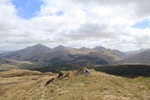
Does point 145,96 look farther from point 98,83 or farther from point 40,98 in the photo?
point 40,98

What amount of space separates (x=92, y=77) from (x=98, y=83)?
581cm

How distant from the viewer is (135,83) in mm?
56781

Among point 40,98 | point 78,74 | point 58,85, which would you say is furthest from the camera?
point 78,74

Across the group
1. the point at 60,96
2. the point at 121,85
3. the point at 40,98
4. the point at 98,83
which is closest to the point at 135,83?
the point at 121,85

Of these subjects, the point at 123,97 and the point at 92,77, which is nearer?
the point at 123,97

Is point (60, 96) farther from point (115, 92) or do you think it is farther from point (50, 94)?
point (115, 92)

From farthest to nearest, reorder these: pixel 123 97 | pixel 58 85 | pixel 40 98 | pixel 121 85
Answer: pixel 58 85 < pixel 121 85 < pixel 40 98 < pixel 123 97

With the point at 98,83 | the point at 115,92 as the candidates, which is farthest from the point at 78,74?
the point at 115,92

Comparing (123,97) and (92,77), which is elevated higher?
(92,77)

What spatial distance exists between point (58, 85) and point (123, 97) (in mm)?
22797

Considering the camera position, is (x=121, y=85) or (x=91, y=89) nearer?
(x=91, y=89)

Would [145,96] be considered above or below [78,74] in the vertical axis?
below

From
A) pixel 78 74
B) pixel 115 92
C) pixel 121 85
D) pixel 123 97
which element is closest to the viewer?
pixel 123 97

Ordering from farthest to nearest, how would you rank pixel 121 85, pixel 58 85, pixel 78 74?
pixel 78 74
pixel 58 85
pixel 121 85
